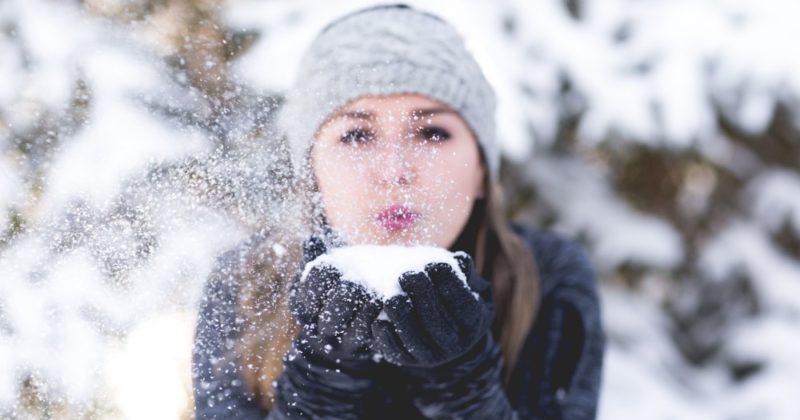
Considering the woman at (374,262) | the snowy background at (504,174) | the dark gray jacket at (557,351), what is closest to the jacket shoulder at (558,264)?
the dark gray jacket at (557,351)

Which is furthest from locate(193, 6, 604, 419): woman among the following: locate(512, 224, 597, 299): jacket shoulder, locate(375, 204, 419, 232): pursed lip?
locate(512, 224, 597, 299): jacket shoulder

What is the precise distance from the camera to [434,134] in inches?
31.2

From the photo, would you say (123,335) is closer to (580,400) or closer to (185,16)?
(185,16)

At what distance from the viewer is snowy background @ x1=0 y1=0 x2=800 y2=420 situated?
2.22 ft

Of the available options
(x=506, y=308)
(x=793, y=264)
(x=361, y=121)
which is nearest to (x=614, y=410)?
(x=793, y=264)

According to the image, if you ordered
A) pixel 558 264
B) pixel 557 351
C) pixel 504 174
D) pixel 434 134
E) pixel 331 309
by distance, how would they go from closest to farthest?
pixel 331 309 < pixel 434 134 < pixel 557 351 < pixel 558 264 < pixel 504 174

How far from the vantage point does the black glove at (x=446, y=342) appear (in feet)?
2.18

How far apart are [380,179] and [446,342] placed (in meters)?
0.21

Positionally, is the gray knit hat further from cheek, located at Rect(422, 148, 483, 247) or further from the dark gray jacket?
the dark gray jacket

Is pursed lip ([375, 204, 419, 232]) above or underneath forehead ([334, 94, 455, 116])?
underneath

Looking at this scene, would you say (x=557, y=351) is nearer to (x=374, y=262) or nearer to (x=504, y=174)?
(x=374, y=262)

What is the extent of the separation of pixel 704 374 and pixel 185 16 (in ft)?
7.36

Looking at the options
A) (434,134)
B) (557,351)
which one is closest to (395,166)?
(434,134)

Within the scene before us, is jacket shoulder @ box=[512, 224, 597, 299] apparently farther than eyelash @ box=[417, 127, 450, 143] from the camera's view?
Yes
